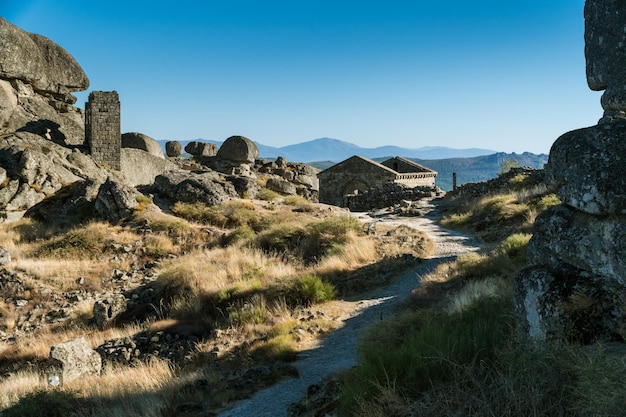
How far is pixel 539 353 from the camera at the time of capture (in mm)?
3562

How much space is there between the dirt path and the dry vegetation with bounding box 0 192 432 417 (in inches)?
11.5

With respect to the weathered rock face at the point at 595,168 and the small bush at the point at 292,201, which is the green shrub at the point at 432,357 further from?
the small bush at the point at 292,201

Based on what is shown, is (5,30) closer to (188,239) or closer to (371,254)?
(188,239)

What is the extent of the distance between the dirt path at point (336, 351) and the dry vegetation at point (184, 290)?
29 centimetres

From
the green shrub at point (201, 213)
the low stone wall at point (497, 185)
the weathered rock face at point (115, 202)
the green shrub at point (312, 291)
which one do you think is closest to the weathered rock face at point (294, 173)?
the low stone wall at point (497, 185)

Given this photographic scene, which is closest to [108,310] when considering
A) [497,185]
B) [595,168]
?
[595,168]

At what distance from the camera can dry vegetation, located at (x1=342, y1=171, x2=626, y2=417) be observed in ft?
10.3

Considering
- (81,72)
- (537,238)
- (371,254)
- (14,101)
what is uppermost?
(81,72)

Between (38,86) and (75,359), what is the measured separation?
22.4 meters

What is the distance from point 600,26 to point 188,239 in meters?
14.8

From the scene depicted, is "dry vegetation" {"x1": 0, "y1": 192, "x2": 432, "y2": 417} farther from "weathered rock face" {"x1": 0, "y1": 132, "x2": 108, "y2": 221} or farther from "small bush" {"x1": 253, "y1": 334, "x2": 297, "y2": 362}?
"weathered rock face" {"x1": 0, "y1": 132, "x2": 108, "y2": 221}

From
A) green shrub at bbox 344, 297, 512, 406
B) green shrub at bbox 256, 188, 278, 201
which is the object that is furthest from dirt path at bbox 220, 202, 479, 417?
green shrub at bbox 256, 188, 278, 201

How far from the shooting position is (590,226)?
384 centimetres

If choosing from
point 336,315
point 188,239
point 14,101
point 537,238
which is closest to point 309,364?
point 336,315
